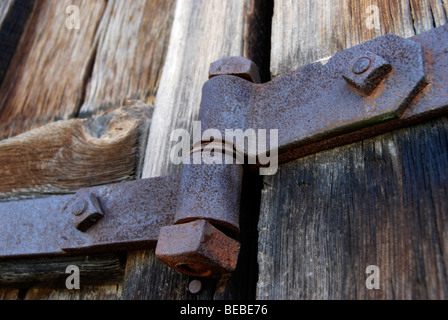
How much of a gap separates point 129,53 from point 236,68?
2.02 feet

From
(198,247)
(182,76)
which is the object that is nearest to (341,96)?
(198,247)

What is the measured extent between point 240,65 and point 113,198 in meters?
0.38

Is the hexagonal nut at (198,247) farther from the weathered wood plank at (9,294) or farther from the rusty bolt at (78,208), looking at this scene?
the weathered wood plank at (9,294)

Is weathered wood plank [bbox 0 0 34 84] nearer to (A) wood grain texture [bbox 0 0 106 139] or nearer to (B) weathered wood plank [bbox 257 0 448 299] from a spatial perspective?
(A) wood grain texture [bbox 0 0 106 139]

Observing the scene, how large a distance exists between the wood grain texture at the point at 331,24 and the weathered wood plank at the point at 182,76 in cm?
12

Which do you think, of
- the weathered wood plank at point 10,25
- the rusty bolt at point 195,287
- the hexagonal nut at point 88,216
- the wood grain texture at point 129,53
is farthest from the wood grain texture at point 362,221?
the weathered wood plank at point 10,25

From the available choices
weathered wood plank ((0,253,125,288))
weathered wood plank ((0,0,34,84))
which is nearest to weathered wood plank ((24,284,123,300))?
weathered wood plank ((0,253,125,288))

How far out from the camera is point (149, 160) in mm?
1078

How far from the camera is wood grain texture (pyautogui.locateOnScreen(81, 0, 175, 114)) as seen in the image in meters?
1.29

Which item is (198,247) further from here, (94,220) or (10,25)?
(10,25)

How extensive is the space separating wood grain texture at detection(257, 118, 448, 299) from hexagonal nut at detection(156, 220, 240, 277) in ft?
0.22

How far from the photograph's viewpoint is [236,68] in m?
0.89

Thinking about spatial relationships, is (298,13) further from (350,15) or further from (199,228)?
(199,228)

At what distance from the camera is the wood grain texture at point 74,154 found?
114cm
